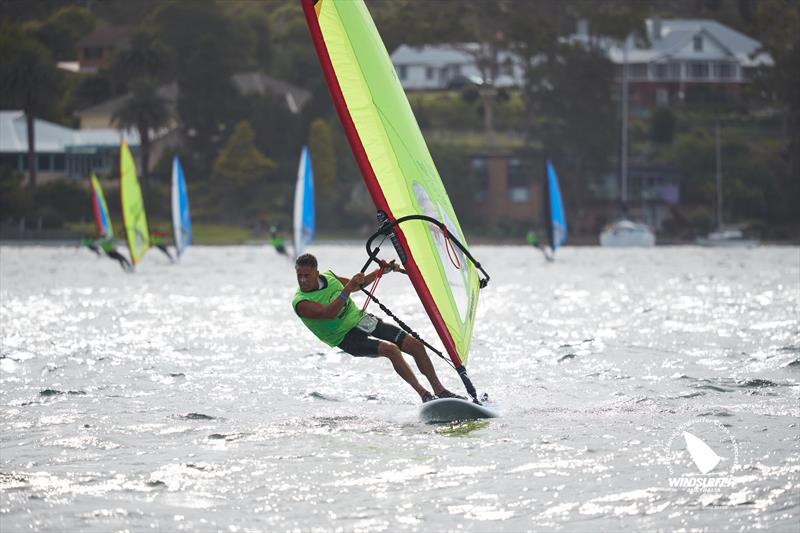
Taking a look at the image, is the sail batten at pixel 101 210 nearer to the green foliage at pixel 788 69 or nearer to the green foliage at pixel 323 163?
the green foliage at pixel 323 163

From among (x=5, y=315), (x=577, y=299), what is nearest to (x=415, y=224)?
(x=5, y=315)

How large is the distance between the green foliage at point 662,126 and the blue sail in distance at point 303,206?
163 ft

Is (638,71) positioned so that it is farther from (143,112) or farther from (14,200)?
(14,200)

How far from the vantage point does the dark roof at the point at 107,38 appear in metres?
130

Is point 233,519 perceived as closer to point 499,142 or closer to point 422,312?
point 422,312

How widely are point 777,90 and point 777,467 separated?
8790 cm

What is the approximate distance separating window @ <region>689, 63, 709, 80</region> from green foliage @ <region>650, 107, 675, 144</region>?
13.7m

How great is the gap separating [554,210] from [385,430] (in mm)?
42777

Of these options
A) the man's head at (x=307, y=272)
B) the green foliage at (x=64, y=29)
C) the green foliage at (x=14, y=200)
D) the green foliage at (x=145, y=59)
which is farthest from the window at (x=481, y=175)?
the man's head at (x=307, y=272)

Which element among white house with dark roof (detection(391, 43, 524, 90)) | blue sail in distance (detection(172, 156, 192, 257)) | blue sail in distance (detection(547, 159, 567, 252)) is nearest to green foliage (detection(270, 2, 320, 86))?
white house with dark roof (detection(391, 43, 524, 90))

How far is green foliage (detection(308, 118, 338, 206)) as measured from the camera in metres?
88.2

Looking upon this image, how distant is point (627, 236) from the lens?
82375 mm

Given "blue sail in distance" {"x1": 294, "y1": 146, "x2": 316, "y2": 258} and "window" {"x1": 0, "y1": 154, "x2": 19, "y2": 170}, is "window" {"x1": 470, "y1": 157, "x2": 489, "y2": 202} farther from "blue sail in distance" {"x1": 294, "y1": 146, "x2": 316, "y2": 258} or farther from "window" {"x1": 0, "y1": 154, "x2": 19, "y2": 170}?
"blue sail in distance" {"x1": 294, "y1": 146, "x2": 316, "y2": 258}

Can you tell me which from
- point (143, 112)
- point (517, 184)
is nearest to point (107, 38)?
point (143, 112)
